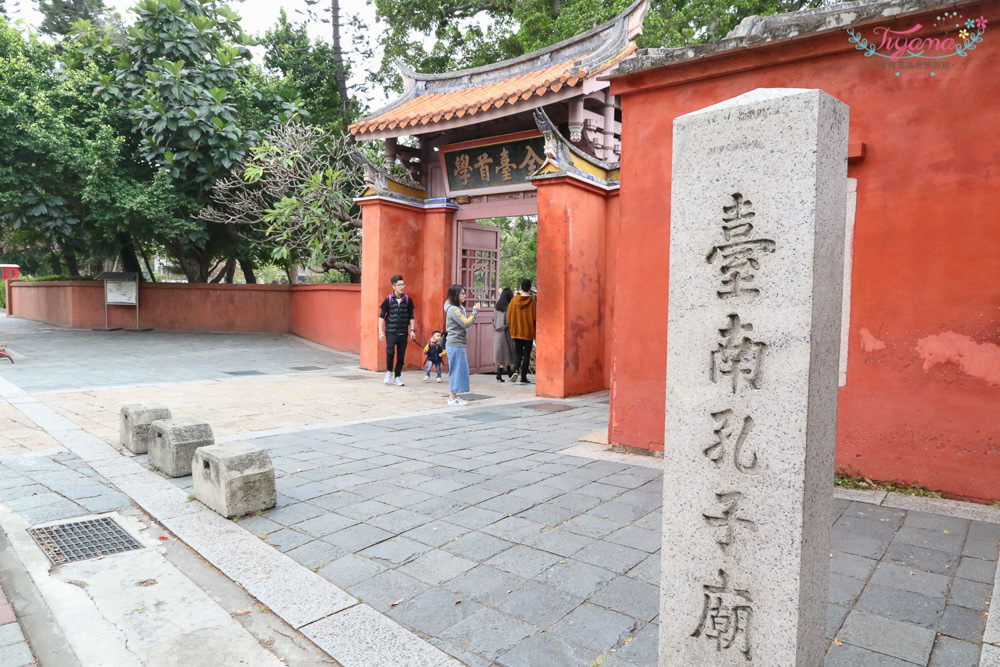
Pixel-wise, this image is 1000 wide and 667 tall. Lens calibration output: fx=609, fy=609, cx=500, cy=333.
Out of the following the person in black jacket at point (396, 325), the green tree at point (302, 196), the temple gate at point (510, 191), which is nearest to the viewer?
the temple gate at point (510, 191)

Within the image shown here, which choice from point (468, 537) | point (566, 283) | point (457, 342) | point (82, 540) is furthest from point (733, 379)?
point (566, 283)

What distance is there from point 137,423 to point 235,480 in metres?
2.12

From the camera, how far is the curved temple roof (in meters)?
8.84

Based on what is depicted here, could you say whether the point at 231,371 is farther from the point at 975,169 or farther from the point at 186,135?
the point at 975,169

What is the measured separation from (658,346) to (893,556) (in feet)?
8.52

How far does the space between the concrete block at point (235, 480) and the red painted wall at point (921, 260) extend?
13.9 ft

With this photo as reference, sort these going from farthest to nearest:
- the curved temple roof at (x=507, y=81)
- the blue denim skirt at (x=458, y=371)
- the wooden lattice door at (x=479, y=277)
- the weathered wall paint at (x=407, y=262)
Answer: the wooden lattice door at (x=479, y=277) < the weathered wall paint at (x=407, y=262) < the curved temple roof at (x=507, y=81) < the blue denim skirt at (x=458, y=371)

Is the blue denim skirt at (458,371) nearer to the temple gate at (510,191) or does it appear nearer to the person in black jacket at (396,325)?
the temple gate at (510,191)

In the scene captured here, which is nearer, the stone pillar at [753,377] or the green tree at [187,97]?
the stone pillar at [753,377]

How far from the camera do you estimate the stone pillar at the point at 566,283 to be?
29.2ft

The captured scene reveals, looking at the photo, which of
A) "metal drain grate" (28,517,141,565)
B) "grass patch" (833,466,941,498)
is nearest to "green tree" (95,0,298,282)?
"metal drain grate" (28,517,141,565)

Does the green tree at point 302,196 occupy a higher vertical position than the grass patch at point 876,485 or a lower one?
higher

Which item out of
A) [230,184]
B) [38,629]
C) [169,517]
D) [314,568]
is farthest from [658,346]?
[230,184]

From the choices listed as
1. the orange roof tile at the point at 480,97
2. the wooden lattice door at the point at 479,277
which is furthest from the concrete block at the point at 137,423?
the wooden lattice door at the point at 479,277
